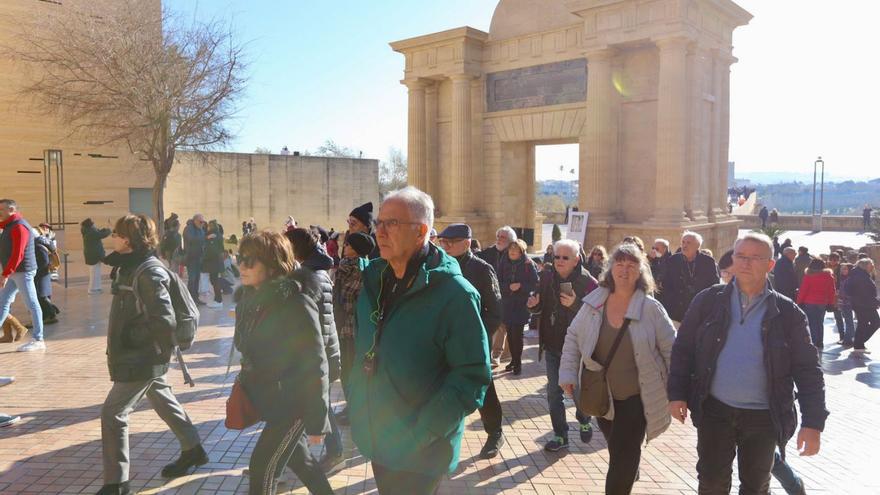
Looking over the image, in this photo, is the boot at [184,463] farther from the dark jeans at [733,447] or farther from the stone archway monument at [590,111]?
the stone archway monument at [590,111]

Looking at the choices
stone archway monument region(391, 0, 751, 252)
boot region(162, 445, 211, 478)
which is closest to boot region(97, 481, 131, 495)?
boot region(162, 445, 211, 478)

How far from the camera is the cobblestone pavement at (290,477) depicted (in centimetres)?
458

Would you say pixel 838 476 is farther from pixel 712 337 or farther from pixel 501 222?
pixel 501 222

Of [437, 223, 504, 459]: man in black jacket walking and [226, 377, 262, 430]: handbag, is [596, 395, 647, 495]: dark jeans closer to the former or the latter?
[437, 223, 504, 459]: man in black jacket walking

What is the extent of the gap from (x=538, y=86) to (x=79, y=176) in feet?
52.9

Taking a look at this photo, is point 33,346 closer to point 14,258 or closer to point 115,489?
point 14,258

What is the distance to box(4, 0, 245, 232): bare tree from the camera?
650 inches

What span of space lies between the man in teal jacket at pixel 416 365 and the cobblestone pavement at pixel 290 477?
2.15m

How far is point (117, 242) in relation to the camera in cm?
430

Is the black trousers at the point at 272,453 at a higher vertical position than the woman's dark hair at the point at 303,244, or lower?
lower

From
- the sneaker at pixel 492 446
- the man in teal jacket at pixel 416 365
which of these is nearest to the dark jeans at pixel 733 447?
the man in teal jacket at pixel 416 365

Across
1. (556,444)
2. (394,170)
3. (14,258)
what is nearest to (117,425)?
(556,444)

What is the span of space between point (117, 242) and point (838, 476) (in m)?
5.75

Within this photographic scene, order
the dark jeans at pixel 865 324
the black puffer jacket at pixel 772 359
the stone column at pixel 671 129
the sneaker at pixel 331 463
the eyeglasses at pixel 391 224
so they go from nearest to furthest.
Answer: the eyeglasses at pixel 391 224, the black puffer jacket at pixel 772 359, the sneaker at pixel 331 463, the dark jeans at pixel 865 324, the stone column at pixel 671 129
